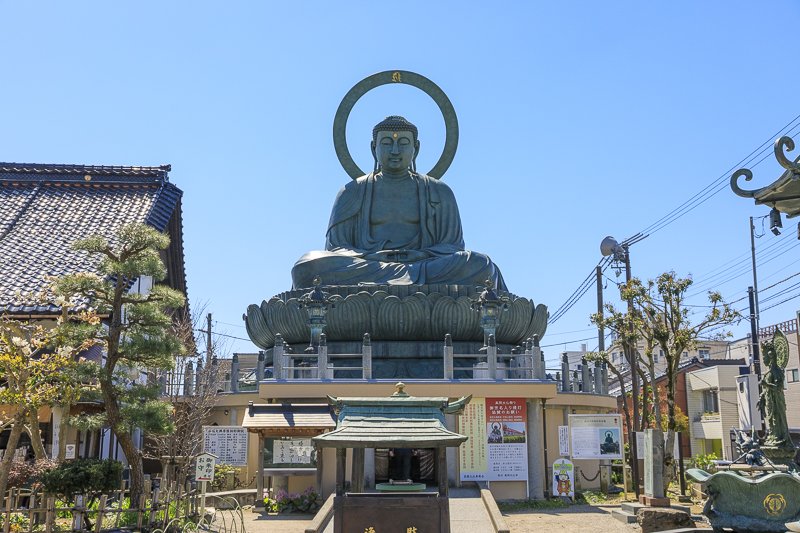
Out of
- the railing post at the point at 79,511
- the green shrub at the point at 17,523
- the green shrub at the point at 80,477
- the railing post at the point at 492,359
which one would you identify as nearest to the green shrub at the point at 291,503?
the green shrub at the point at 80,477

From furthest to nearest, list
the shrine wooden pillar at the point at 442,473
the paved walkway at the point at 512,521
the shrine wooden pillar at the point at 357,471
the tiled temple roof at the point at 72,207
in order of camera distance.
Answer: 1. the tiled temple roof at the point at 72,207
2. the paved walkway at the point at 512,521
3. the shrine wooden pillar at the point at 357,471
4. the shrine wooden pillar at the point at 442,473

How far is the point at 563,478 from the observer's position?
1404cm

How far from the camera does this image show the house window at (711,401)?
2889cm

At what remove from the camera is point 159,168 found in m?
20.7

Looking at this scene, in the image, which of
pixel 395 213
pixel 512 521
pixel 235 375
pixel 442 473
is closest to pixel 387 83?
pixel 395 213

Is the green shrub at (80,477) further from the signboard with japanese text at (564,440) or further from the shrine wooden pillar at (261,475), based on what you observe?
the signboard with japanese text at (564,440)

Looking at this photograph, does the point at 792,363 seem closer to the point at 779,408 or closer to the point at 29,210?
the point at 779,408

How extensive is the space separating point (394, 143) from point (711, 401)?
1678cm

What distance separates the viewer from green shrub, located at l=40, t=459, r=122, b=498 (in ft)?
32.0

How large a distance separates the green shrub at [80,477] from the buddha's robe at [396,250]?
26.9 feet

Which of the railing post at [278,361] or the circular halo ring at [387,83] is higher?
the circular halo ring at [387,83]

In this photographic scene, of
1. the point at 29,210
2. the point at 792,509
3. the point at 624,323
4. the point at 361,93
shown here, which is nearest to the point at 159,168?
the point at 29,210

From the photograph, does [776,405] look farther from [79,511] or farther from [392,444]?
[79,511]

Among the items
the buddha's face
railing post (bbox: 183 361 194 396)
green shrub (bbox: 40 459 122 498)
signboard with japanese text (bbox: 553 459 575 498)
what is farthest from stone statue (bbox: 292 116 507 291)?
green shrub (bbox: 40 459 122 498)
